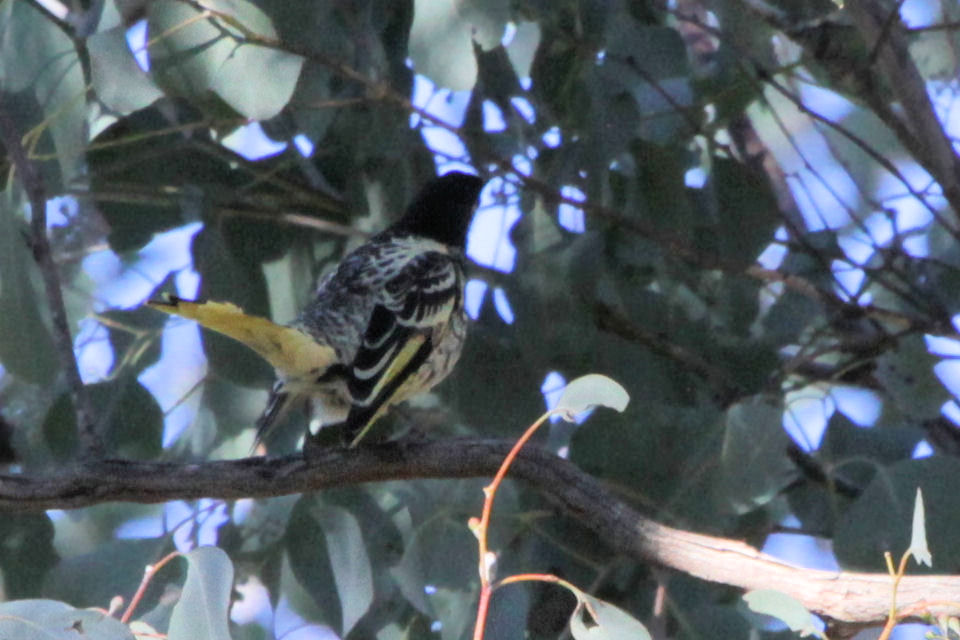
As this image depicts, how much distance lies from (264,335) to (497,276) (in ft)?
2.94

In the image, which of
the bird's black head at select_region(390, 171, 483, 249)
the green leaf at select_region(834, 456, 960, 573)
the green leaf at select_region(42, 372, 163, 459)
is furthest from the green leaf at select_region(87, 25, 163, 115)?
the green leaf at select_region(834, 456, 960, 573)

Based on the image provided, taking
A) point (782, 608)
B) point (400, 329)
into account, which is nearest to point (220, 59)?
point (400, 329)

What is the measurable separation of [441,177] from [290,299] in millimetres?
483

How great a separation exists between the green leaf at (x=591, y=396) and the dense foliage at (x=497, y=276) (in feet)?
2.25

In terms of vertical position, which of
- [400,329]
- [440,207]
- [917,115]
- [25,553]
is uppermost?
[917,115]

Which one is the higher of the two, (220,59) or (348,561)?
(220,59)

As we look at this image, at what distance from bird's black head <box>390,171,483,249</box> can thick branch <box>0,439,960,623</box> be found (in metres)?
1.04

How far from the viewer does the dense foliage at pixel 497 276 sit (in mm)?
2562

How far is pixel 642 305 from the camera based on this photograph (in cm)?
331

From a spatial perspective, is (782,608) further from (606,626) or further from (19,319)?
(19,319)

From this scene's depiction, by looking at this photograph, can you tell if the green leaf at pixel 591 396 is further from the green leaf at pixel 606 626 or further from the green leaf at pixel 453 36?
the green leaf at pixel 453 36

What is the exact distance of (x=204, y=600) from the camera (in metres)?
1.84

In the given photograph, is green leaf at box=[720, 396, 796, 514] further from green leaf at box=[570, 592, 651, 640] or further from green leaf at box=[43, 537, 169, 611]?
green leaf at box=[43, 537, 169, 611]

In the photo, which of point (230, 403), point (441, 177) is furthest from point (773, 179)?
point (230, 403)
